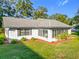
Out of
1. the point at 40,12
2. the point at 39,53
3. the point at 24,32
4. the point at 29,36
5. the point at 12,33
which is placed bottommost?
the point at 39,53

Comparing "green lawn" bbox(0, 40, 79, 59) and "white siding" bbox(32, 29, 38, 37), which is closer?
"green lawn" bbox(0, 40, 79, 59)

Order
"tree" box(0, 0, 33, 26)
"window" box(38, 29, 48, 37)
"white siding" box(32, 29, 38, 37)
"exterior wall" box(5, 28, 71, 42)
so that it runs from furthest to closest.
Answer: "tree" box(0, 0, 33, 26) → "white siding" box(32, 29, 38, 37) → "window" box(38, 29, 48, 37) → "exterior wall" box(5, 28, 71, 42)

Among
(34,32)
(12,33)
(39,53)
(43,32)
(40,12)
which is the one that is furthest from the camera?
(40,12)

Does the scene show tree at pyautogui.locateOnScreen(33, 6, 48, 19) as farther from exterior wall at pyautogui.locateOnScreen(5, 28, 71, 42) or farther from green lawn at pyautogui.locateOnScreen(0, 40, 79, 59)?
green lawn at pyautogui.locateOnScreen(0, 40, 79, 59)

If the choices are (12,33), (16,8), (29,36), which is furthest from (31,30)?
(16,8)

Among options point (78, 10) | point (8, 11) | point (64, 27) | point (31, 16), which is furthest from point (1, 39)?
point (78, 10)

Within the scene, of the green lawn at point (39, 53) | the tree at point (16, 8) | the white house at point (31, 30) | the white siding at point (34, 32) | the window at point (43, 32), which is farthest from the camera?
the tree at point (16, 8)

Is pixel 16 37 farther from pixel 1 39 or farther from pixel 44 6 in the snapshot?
pixel 44 6

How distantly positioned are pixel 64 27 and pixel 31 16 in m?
23.3

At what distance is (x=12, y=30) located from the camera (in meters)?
28.1

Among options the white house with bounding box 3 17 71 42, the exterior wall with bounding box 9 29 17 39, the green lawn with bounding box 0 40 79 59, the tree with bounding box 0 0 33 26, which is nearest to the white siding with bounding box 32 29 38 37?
the white house with bounding box 3 17 71 42

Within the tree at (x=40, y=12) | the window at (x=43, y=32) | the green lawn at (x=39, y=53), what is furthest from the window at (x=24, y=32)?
the tree at (x=40, y=12)

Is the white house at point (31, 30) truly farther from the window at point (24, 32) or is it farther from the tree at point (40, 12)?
the tree at point (40, 12)

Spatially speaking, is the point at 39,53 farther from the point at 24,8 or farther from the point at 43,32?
the point at 24,8
